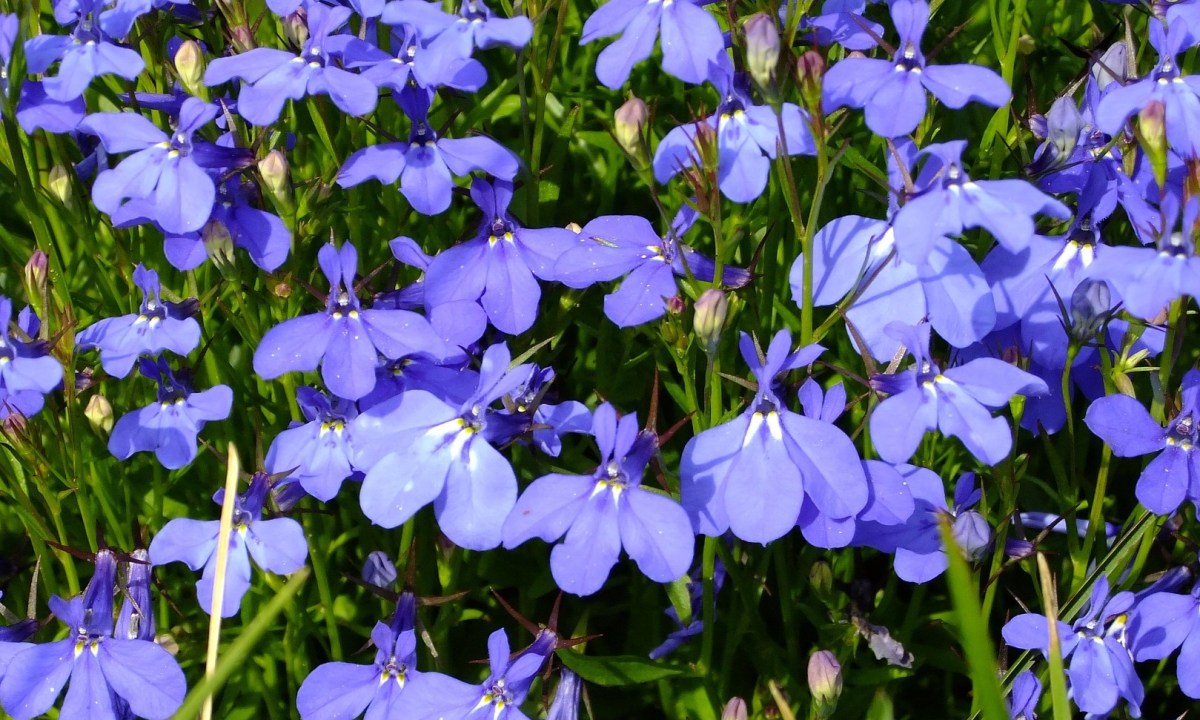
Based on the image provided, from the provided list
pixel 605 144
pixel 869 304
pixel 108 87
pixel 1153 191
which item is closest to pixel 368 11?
pixel 605 144

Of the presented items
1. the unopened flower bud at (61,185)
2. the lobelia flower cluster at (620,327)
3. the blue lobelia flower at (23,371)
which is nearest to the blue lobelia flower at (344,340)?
the lobelia flower cluster at (620,327)

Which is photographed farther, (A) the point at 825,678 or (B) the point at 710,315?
(A) the point at 825,678

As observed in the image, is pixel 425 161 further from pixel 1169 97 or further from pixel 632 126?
pixel 1169 97

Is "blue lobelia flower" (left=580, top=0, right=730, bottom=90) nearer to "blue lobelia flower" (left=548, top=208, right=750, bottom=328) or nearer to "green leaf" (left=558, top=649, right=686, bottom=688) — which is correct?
"blue lobelia flower" (left=548, top=208, right=750, bottom=328)

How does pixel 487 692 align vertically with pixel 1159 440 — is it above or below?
below

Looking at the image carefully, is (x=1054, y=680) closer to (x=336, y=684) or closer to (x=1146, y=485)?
(x=1146, y=485)

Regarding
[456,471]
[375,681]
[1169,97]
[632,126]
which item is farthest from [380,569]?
[1169,97]

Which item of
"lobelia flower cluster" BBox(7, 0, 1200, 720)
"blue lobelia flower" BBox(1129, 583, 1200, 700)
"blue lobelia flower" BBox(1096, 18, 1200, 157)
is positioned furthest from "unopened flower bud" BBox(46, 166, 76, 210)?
"blue lobelia flower" BBox(1129, 583, 1200, 700)
